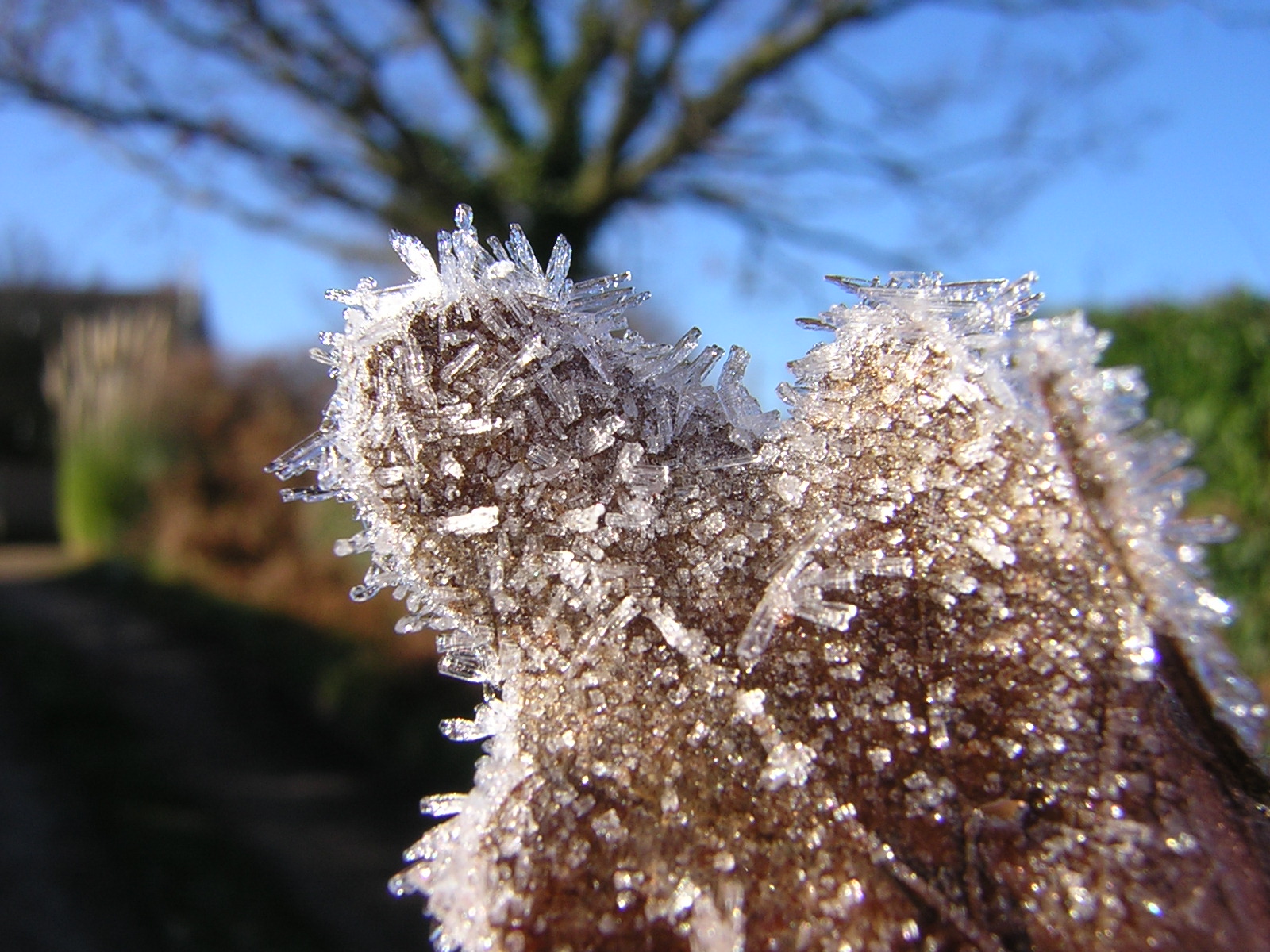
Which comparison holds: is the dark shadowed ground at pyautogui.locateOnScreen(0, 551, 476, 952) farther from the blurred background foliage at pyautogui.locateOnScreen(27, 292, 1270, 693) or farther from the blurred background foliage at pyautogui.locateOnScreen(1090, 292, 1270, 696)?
the blurred background foliage at pyautogui.locateOnScreen(1090, 292, 1270, 696)

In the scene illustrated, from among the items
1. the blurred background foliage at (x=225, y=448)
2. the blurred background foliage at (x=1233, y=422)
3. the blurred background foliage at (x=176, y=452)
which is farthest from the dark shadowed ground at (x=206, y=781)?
the blurred background foliage at (x=1233, y=422)

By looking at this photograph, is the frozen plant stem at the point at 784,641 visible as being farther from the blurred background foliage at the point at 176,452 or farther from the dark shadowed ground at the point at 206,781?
the blurred background foliage at the point at 176,452

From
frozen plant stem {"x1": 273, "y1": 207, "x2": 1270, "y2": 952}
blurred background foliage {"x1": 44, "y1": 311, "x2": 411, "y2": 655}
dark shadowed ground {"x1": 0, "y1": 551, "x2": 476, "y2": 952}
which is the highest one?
blurred background foliage {"x1": 44, "y1": 311, "x2": 411, "y2": 655}

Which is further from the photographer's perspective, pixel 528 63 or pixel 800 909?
pixel 528 63

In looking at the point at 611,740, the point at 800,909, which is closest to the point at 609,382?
the point at 611,740

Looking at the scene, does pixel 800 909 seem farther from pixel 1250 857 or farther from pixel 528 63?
pixel 528 63

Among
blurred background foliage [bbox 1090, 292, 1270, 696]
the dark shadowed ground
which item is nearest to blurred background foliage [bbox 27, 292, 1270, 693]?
blurred background foliage [bbox 1090, 292, 1270, 696]
